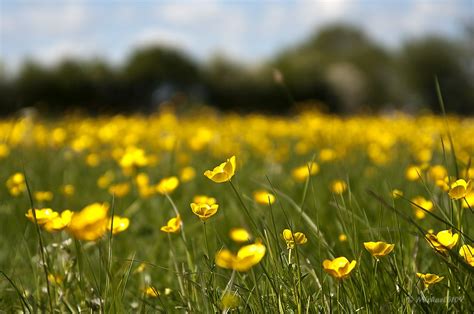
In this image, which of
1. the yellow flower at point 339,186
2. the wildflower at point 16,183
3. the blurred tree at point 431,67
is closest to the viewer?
the yellow flower at point 339,186

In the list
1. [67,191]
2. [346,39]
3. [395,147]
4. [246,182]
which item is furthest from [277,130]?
[346,39]

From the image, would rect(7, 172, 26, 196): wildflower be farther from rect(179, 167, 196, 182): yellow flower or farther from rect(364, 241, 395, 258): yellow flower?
rect(364, 241, 395, 258): yellow flower

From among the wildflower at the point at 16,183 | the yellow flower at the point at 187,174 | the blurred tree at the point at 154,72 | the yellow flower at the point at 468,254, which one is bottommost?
the blurred tree at the point at 154,72

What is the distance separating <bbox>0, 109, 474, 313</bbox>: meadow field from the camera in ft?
3.92

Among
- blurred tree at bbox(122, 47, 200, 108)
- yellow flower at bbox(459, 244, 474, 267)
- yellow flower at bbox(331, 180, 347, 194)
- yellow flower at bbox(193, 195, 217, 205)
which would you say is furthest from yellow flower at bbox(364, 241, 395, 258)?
blurred tree at bbox(122, 47, 200, 108)

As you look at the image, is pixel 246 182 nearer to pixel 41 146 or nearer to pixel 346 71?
pixel 41 146

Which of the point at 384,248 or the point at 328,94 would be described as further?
the point at 328,94

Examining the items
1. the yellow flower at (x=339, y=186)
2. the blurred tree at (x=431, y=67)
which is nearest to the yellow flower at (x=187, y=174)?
the yellow flower at (x=339, y=186)

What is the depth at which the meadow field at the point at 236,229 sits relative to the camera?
1.19 metres

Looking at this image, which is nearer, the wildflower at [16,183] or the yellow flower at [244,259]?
the yellow flower at [244,259]

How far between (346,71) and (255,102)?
136 inches

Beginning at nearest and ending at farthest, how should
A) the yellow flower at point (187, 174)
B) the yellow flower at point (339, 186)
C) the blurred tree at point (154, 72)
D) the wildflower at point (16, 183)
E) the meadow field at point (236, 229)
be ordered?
the meadow field at point (236, 229), the yellow flower at point (339, 186), the wildflower at point (16, 183), the yellow flower at point (187, 174), the blurred tree at point (154, 72)

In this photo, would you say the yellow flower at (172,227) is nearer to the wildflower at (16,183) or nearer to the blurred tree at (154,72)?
the wildflower at (16,183)

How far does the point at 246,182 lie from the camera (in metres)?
3.49
